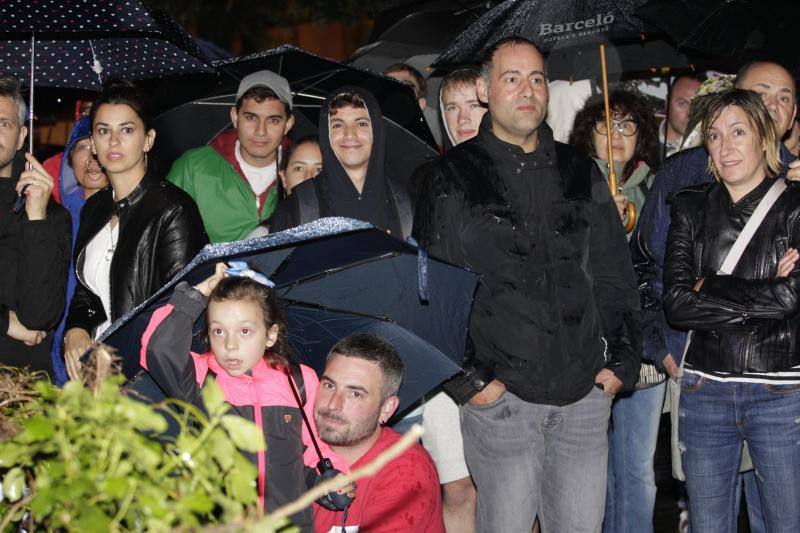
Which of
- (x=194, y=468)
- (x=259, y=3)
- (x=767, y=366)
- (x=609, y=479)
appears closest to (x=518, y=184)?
(x=767, y=366)

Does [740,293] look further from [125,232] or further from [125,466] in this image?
[125,466]

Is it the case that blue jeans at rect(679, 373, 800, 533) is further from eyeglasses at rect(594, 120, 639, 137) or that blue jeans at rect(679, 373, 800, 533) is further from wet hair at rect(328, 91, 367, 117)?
wet hair at rect(328, 91, 367, 117)

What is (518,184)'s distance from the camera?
4582 millimetres

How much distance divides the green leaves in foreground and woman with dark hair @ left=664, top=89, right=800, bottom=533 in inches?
130

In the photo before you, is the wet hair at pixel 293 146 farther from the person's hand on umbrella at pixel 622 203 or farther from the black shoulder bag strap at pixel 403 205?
the person's hand on umbrella at pixel 622 203

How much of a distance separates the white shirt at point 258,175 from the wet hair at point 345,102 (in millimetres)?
979

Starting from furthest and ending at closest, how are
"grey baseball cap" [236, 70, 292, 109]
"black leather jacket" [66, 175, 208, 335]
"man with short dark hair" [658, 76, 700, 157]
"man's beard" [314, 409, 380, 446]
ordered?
"man with short dark hair" [658, 76, 700, 157], "grey baseball cap" [236, 70, 292, 109], "black leather jacket" [66, 175, 208, 335], "man's beard" [314, 409, 380, 446]

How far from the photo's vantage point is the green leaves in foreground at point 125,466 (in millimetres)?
1767

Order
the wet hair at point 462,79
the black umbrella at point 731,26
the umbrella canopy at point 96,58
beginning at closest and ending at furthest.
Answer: the umbrella canopy at point 96,58
the black umbrella at point 731,26
the wet hair at point 462,79

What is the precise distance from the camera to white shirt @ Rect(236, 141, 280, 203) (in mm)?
6449

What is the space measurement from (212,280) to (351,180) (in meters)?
1.81

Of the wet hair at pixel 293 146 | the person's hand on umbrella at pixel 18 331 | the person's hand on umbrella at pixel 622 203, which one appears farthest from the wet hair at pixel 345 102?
the person's hand on umbrella at pixel 18 331

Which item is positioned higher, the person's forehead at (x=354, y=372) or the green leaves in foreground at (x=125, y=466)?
the green leaves in foreground at (x=125, y=466)

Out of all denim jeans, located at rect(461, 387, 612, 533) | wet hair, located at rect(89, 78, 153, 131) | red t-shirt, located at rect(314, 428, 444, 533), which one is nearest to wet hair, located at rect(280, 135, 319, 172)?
wet hair, located at rect(89, 78, 153, 131)
